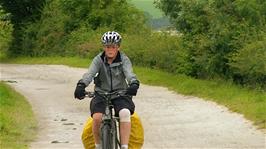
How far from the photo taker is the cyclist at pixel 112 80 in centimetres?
785

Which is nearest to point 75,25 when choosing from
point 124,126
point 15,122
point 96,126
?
point 15,122

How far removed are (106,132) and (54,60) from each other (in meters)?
30.8

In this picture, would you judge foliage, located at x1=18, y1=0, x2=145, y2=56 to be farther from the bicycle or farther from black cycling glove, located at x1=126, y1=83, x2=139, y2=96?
black cycling glove, located at x1=126, y1=83, x2=139, y2=96

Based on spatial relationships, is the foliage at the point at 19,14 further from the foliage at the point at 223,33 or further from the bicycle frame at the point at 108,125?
the bicycle frame at the point at 108,125

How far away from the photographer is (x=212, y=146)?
11031 mm

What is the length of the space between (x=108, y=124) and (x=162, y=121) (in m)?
6.65

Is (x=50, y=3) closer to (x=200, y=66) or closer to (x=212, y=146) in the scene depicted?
(x=200, y=66)

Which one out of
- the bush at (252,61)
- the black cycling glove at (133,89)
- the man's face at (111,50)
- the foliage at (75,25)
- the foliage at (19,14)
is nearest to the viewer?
the black cycling glove at (133,89)

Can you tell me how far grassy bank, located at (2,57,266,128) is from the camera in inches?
566

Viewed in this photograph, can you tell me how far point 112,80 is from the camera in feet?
26.4

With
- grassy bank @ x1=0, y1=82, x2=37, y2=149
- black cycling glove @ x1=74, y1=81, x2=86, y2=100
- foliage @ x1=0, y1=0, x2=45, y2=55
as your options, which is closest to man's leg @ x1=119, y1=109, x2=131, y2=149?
black cycling glove @ x1=74, y1=81, x2=86, y2=100

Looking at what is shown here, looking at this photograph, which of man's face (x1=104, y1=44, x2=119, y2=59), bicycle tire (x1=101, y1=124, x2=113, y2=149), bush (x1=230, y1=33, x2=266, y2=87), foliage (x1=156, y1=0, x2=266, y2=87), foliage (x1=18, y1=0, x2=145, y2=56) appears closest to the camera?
bicycle tire (x1=101, y1=124, x2=113, y2=149)

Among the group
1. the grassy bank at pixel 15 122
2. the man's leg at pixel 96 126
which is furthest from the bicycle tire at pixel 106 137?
the grassy bank at pixel 15 122

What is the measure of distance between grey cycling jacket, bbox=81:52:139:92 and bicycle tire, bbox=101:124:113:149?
0.49 meters
